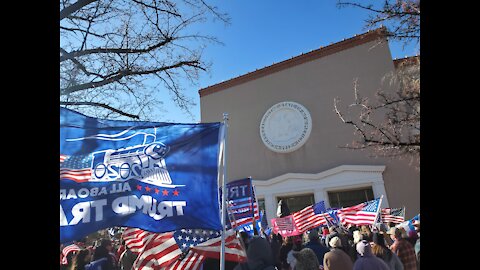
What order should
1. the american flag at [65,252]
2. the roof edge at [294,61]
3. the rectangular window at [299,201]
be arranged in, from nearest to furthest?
the american flag at [65,252]
the roof edge at [294,61]
the rectangular window at [299,201]

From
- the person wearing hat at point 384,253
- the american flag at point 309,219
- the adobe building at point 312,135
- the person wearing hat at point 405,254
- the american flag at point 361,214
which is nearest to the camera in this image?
the person wearing hat at point 384,253

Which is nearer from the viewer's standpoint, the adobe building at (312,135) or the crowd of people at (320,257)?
the crowd of people at (320,257)

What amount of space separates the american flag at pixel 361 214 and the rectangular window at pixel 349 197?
7.21 meters

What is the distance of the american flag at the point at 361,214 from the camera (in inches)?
394

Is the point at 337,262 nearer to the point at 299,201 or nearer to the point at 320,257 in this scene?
the point at 320,257

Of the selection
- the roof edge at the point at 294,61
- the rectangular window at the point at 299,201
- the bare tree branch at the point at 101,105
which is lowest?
the rectangular window at the point at 299,201

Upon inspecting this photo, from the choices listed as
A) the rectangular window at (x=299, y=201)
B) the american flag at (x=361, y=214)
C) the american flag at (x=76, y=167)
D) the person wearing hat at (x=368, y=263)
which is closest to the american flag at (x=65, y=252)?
the american flag at (x=76, y=167)

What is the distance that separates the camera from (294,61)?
20.6 metres

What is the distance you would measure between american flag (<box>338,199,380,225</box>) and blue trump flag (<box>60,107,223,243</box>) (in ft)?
25.5

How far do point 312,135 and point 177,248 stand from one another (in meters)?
14.9

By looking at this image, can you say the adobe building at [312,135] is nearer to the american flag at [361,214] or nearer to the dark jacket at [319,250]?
the american flag at [361,214]
